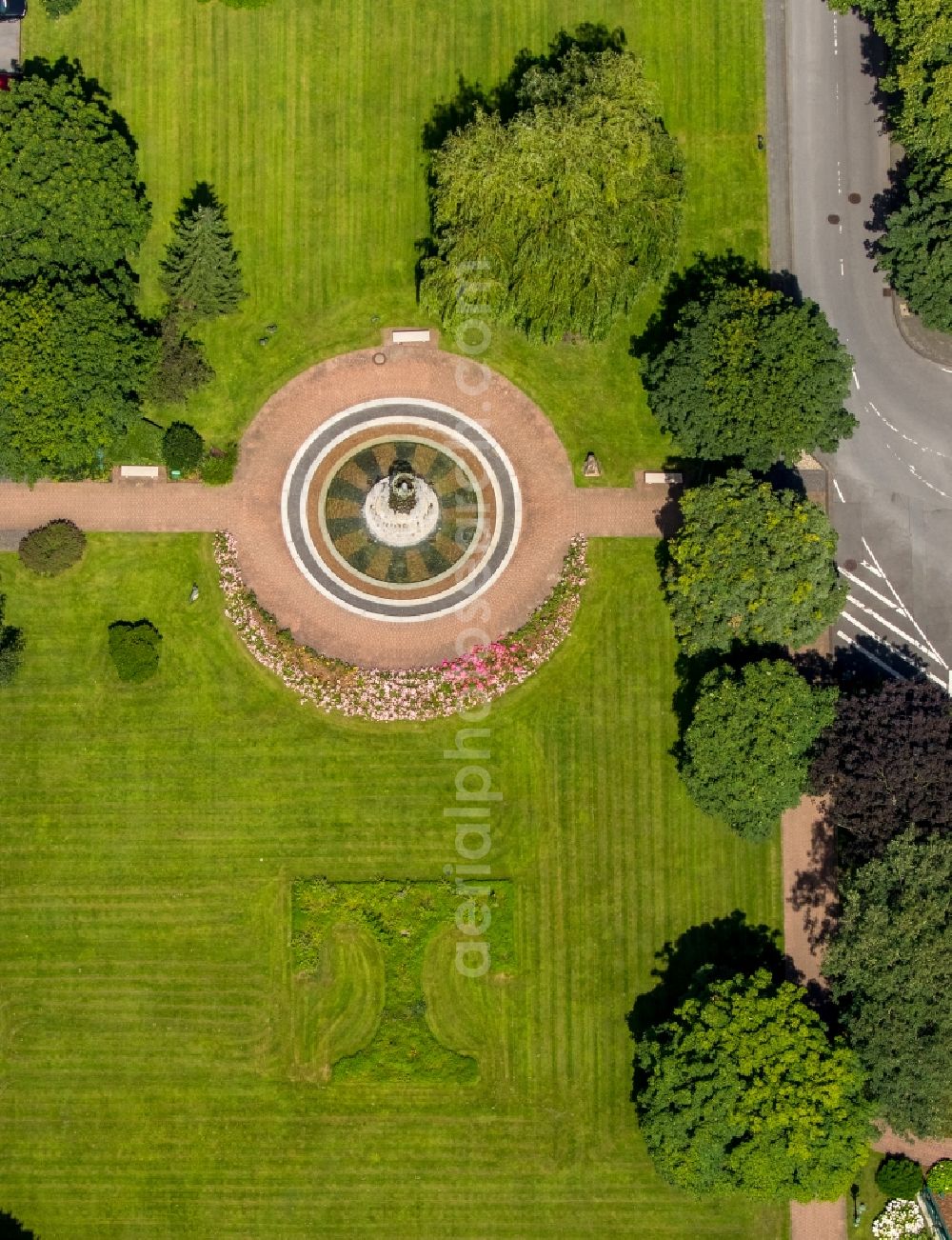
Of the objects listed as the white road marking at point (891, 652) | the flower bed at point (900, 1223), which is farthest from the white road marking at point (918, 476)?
the flower bed at point (900, 1223)

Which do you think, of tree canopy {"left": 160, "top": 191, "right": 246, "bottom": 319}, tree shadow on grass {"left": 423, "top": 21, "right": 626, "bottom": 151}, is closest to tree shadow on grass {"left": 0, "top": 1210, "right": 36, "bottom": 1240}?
tree canopy {"left": 160, "top": 191, "right": 246, "bottom": 319}

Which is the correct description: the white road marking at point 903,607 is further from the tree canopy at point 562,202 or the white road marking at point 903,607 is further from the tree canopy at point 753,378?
the tree canopy at point 562,202

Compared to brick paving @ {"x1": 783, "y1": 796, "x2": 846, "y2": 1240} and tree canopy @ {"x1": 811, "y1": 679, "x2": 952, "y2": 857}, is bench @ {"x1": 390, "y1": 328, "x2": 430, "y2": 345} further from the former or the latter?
brick paving @ {"x1": 783, "y1": 796, "x2": 846, "y2": 1240}

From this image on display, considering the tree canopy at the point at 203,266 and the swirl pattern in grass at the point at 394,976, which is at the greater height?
the tree canopy at the point at 203,266

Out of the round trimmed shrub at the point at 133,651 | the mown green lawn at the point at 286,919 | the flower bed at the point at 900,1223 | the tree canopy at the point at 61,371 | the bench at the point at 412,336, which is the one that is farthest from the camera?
the bench at the point at 412,336

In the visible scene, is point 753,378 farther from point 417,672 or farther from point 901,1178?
point 901,1178

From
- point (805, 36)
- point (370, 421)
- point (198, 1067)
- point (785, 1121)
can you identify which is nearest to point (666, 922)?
point (785, 1121)

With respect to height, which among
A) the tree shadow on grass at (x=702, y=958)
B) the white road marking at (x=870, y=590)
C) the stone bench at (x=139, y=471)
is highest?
the stone bench at (x=139, y=471)
